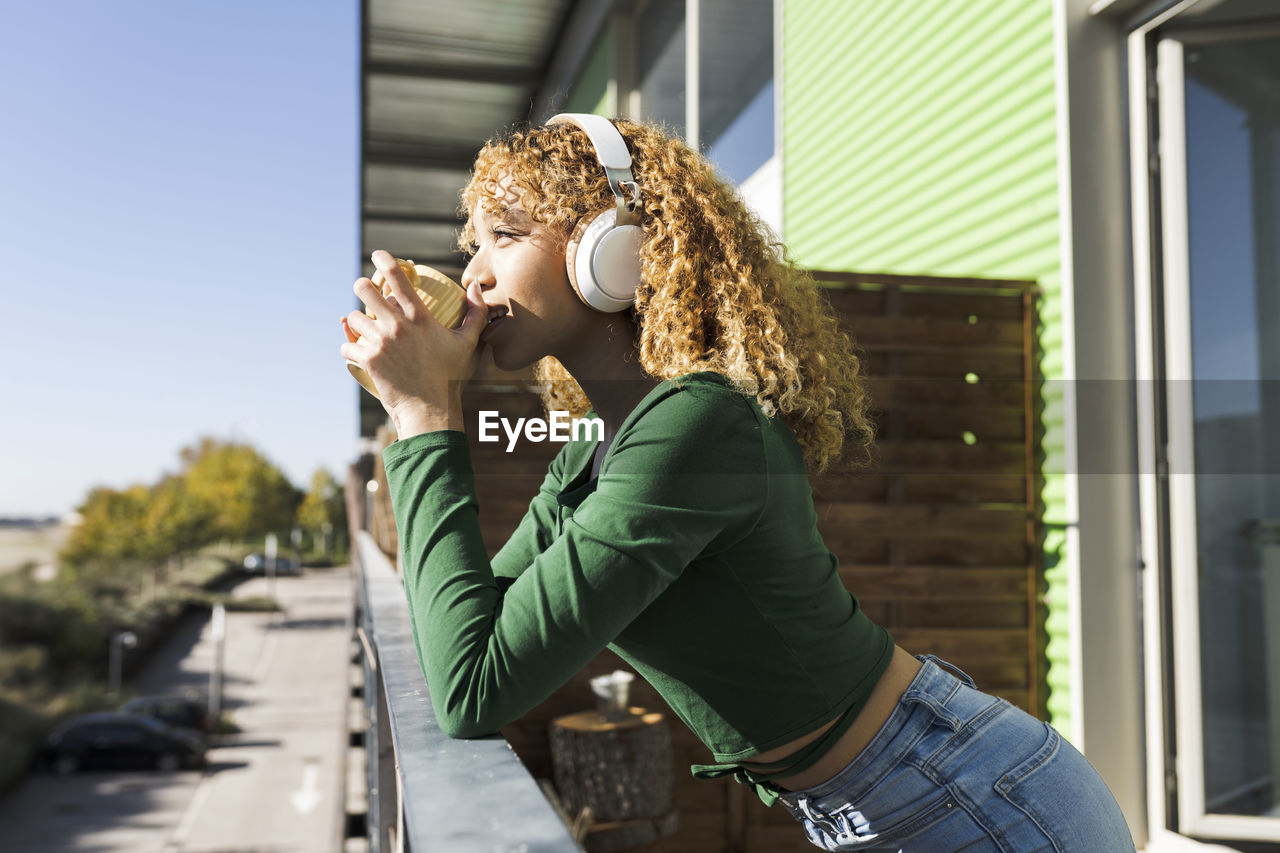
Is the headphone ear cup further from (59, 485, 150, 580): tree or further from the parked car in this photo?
the parked car

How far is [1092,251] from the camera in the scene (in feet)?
12.0

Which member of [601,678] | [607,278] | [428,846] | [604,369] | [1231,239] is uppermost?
[1231,239]

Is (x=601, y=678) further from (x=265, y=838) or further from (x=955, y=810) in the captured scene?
(x=265, y=838)

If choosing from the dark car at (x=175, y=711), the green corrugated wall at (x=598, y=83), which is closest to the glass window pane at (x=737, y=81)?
the green corrugated wall at (x=598, y=83)

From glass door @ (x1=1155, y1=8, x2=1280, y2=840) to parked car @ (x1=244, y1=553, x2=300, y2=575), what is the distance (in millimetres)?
86105

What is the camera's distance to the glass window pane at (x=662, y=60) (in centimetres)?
778

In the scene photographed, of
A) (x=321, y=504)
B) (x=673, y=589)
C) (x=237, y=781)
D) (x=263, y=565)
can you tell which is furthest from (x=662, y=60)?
(x=263, y=565)

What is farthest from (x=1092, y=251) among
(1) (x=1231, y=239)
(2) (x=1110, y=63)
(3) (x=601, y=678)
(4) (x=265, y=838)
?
(4) (x=265, y=838)

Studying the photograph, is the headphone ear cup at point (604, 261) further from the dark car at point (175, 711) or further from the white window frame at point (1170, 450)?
the dark car at point (175, 711)

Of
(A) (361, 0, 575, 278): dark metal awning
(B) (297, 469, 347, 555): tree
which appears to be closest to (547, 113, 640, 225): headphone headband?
(A) (361, 0, 575, 278): dark metal awning

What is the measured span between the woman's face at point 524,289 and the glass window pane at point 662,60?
6.37m

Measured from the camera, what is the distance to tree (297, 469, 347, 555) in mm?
81750

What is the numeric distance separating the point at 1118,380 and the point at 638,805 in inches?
99.8

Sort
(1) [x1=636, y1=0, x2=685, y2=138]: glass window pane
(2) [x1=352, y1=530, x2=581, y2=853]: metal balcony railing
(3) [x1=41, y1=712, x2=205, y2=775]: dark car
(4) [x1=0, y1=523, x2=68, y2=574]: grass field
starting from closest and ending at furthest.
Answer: (2) [x1=352, y1=530, x2=581, y2=853]: metal balcony railing, (1) [x1=636, y1=0, x2=685, y2=138]: glass window pane, (3) [x1=41, y1=712, x2=205, y2=775]: dark car, (4) [x1=0, y1=523, x2=68, y2=574]: grass field
